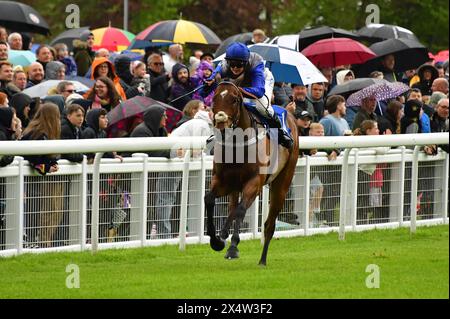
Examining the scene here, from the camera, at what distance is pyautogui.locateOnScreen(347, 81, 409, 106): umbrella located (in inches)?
634

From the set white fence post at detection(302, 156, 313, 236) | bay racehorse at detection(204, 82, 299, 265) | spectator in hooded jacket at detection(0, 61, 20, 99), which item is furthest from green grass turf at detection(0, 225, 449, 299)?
spectator in hooded jacket at detection(0, 61, 20, 99)

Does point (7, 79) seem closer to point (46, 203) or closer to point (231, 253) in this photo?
point (46, 203)

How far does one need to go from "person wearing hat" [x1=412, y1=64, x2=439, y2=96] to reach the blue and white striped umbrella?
4625 mm

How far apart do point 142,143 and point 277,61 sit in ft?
14.5

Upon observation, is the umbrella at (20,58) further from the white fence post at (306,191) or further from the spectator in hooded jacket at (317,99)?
the white fence post at (306,191)

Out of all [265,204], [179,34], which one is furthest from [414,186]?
[179,34]

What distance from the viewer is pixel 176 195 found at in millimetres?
12492

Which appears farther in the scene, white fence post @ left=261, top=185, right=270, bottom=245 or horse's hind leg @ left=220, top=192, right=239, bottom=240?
white fence post @ left=261, top=185, right=270, bottom=245

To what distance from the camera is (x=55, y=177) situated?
37.7 feet

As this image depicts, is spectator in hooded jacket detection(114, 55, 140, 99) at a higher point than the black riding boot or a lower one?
higher

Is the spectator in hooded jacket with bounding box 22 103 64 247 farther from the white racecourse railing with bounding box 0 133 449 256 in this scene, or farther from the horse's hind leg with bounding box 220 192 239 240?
the horse's hind leg with bounding box 220 192 239 240

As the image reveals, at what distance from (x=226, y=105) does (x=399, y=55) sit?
938 centimetres
